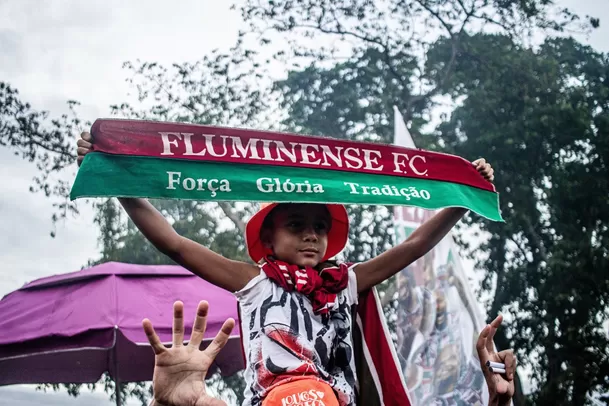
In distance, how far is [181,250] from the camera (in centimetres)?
255

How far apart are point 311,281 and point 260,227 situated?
1.35 feet

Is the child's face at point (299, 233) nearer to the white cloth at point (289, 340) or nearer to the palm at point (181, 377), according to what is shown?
the white cloth at point (289, 340)

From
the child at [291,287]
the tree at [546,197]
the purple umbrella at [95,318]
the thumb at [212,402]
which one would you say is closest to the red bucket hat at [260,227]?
the child at [291,287]

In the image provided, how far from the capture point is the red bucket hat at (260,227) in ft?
9.13

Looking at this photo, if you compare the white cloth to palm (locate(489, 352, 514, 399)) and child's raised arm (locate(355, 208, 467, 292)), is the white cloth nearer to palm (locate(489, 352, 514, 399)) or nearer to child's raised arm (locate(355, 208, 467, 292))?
child's raised arm (locate(355, 208, 467, 292))

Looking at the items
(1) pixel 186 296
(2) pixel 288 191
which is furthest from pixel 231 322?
(1) pixel 186 296

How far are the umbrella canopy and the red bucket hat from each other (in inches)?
91.9

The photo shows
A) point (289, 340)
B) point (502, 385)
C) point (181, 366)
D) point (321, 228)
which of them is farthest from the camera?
point (321, 228)

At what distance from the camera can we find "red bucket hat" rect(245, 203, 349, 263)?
2.78 m

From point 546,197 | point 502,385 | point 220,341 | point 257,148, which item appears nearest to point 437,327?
point 257,148

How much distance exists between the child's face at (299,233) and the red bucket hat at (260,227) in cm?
4

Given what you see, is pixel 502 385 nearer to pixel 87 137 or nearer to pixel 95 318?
pixel 87 137

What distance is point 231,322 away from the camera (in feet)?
6.31

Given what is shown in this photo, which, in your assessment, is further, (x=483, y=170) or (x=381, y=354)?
(x=483, y=170)
